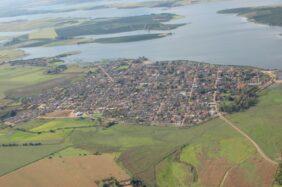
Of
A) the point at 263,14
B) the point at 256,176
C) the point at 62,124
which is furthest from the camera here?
the point at 263,14

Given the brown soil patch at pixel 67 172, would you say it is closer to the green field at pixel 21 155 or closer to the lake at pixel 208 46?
the green field at pixel 21 155

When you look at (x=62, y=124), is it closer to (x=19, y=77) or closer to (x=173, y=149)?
(x=173, y=149)

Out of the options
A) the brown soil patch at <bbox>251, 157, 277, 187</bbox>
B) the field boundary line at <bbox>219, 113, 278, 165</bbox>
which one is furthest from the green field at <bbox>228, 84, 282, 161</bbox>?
the brown soil patch at <bbox>251, 157, 277, 187</bbox>

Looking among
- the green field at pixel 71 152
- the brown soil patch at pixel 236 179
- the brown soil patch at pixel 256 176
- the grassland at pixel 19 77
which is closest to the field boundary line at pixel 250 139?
the brown soil patch at pixel 256 176

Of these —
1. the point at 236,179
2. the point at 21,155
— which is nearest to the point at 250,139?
the point at 236,179

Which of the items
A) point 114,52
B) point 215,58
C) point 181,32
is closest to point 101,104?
point 215,58
